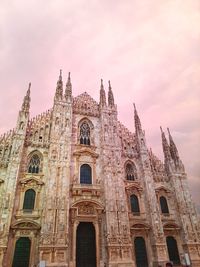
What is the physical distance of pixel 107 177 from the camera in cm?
2266

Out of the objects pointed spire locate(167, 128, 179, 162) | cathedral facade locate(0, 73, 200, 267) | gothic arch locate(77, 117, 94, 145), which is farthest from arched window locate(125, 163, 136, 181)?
pointed spire locate(167, 128, 179, 162)

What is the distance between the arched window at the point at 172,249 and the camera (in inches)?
834

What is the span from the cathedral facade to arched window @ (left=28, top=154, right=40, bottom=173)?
100 mm

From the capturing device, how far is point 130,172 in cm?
2519

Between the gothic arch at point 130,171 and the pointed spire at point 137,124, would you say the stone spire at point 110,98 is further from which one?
the gothic arch at point 130,171

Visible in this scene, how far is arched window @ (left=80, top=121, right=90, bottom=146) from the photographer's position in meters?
25.2

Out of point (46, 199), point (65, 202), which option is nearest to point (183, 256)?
point (65, 202)

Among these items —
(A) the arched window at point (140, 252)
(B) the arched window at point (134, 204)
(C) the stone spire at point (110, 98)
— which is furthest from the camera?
(C) the stone spire at point (110, 98)

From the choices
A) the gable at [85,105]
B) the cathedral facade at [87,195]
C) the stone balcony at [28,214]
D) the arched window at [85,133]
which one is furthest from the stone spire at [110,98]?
the stone balcony at [28,214]

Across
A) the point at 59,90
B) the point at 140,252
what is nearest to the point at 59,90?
the point at 59,90

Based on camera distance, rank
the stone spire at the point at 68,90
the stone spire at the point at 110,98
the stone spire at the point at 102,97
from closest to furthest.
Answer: the stone spire at the point at 68,90
the stone spire at the point at 102,97
the stone spire at the point at 110,98

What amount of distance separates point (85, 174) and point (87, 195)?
2.53 m

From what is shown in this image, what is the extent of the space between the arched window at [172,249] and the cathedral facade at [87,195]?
0.10 meters

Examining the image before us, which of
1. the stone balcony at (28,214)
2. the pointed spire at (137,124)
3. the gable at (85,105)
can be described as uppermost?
the gable at (85,105)
